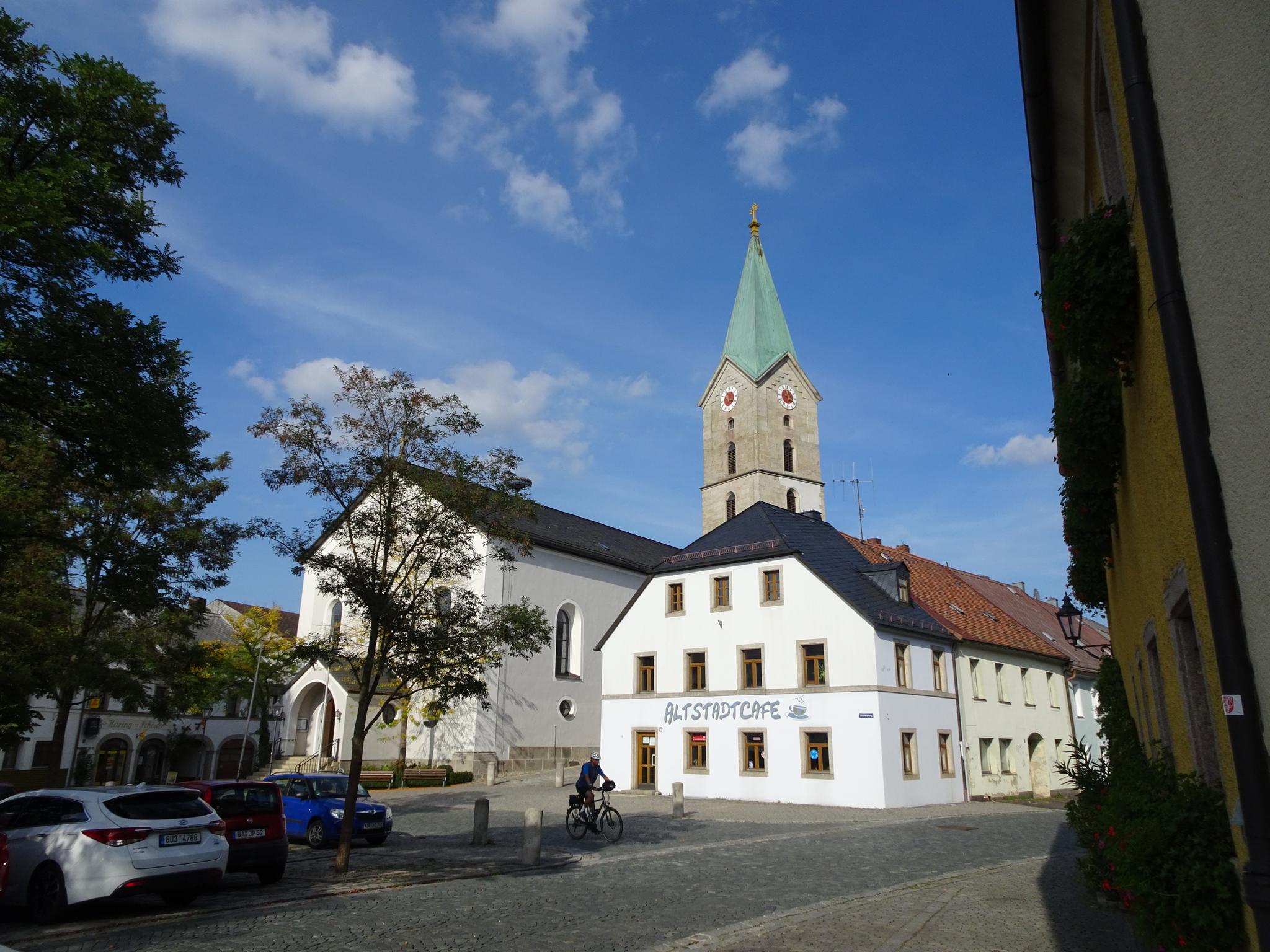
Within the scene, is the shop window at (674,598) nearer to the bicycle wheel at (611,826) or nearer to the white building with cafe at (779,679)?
the white building with cafe at (779,679)

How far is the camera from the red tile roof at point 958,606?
32.8 metres

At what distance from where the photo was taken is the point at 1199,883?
4.23m

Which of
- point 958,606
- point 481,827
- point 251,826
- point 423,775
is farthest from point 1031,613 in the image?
point 251,826

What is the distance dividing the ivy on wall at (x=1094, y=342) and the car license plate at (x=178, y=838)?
33.2 feet

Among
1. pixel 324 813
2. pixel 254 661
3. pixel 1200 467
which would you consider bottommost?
pixel 324 813

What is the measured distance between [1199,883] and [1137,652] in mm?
4377

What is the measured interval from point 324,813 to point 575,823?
196 inches

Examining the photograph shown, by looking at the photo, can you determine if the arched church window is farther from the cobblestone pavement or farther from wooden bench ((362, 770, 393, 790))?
the cobblestone pavement

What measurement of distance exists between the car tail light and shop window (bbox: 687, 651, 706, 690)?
2258cm

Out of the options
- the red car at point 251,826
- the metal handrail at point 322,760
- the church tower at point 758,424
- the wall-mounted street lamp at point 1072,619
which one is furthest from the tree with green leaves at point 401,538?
the church tower at point 758,424

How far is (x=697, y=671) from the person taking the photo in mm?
30969

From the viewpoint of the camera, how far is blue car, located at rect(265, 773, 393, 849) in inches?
663

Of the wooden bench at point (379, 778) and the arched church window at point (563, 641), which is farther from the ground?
the arched church window at point (563, 641)

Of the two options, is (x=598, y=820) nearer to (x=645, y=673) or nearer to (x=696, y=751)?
(x=696, y=751)
